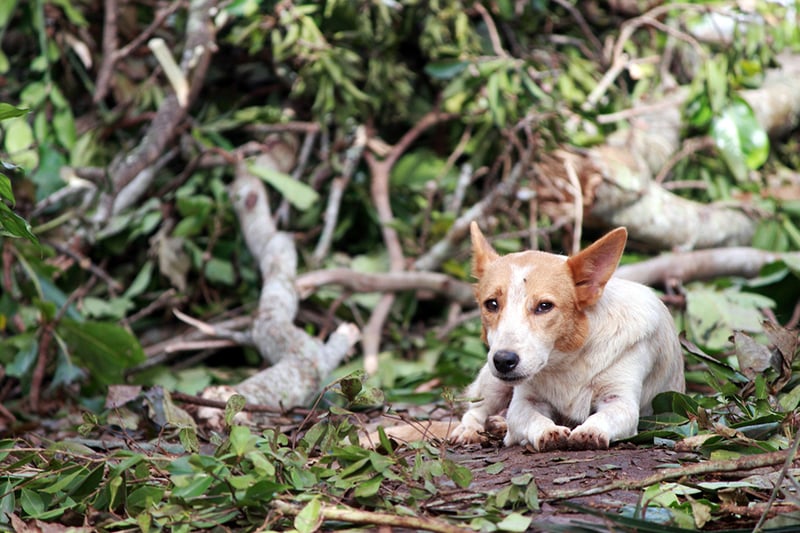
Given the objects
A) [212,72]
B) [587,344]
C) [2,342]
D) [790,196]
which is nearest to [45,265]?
[2,342]

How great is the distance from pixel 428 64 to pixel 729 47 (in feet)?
7.68

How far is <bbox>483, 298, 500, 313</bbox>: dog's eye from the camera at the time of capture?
3269 millimetres

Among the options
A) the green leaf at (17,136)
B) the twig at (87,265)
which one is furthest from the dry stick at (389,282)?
the green leaf at (17,136)

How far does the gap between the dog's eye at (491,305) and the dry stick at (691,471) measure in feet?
2.72

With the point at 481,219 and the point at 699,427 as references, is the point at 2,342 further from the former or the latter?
the point at 699,427

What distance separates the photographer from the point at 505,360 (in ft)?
10.0

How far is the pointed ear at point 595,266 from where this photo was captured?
3223 mm

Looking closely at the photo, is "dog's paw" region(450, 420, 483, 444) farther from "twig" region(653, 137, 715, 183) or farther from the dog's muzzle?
"twig" region(653, 137, 715, 183)

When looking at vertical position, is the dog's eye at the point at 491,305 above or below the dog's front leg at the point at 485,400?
above

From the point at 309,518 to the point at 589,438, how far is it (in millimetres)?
1064

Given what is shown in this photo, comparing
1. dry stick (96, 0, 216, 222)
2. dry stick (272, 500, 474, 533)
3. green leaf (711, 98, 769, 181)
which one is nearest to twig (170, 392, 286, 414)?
dry stick (272, 500, 474, 533)

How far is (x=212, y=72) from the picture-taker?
7.07 metres

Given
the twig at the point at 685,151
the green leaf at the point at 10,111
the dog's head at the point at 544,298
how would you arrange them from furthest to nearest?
the twig at the point at 685,151 → the dog's head at the point at 544,298 → the green leaf at the point at 10,111

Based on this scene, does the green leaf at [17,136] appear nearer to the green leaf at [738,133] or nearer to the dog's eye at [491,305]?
the dog's eye at [491,305]
